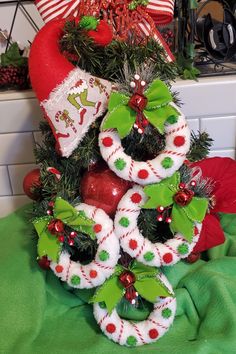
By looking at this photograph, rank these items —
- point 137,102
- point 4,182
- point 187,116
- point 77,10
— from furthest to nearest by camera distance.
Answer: point 4,182, point 187,116, point 77,10, point 137,102

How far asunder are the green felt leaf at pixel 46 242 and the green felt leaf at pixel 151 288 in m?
0.13

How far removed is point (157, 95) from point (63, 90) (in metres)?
0.13

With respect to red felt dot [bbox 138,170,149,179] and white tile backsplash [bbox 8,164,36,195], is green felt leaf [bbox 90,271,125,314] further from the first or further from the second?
white tile backsplash [bbox 8,164,36,195]

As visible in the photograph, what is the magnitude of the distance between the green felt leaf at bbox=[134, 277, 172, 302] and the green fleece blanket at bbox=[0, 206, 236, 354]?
0.07 metres

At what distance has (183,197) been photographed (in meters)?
0.63

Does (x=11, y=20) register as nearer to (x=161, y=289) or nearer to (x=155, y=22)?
(x=155, y=22)

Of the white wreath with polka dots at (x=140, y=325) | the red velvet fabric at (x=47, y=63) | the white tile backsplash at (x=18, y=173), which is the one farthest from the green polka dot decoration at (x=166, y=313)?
the white tile backsplash at (x=18, y=173)

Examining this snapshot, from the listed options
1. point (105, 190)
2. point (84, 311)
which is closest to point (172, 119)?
point (105, 190)

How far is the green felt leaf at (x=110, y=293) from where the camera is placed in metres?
0.66

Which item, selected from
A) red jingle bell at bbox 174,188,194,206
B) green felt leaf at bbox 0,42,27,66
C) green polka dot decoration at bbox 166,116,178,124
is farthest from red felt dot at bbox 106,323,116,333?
green felt leaf at bbox 0,42,27,66

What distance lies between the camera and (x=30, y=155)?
0.97m

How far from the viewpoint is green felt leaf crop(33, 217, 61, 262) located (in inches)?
25.7

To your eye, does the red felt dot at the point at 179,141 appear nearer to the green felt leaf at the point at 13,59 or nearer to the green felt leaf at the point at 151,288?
the green felt leaf at the point at 151,288

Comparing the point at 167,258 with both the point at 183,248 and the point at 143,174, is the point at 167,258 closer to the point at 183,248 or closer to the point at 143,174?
the point at 183,248
